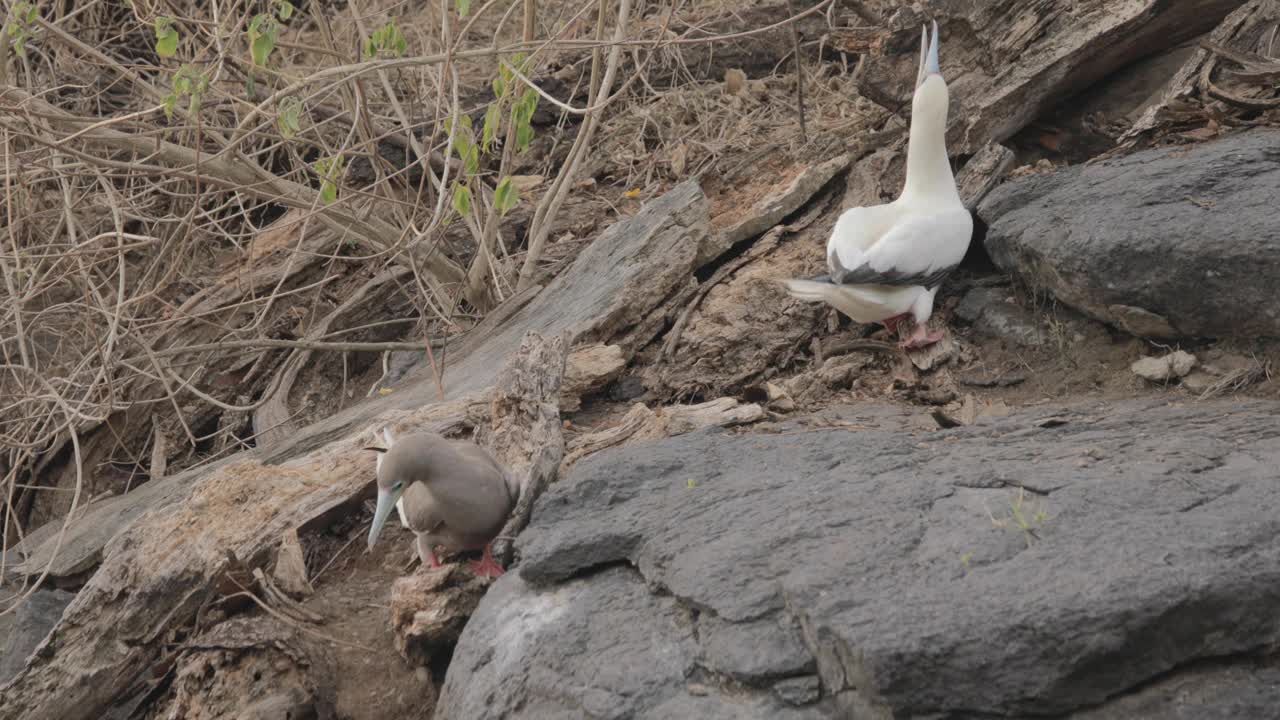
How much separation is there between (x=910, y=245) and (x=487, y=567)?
6.99ft

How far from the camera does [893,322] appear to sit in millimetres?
4590

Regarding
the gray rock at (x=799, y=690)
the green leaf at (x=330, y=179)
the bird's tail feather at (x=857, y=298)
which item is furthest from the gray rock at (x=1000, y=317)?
the green leaf at (x=330, y=179)

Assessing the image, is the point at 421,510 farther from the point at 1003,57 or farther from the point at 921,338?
the point at 1003,57

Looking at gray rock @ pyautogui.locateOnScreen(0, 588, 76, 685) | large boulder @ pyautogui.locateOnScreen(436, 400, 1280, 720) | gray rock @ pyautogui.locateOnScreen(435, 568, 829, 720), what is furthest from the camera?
gray rock @ pyautogui.locateOnScreen(0, 588, 76, 685)

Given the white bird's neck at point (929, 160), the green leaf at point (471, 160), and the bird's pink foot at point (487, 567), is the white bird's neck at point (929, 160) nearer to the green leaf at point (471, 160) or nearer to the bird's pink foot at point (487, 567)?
the green leaf at point (471, 160)

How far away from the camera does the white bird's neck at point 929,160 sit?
4.53m

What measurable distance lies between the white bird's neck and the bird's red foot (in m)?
0.51

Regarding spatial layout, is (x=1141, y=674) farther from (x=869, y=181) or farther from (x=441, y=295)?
Answer: (x=441, y=295)

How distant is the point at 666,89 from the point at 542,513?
5255 millimetres

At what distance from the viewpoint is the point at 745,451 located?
357 centimetres

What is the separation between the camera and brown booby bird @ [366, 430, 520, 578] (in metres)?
3.51

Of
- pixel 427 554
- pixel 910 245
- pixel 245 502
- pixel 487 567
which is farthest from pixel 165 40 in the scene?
pixel 910 245

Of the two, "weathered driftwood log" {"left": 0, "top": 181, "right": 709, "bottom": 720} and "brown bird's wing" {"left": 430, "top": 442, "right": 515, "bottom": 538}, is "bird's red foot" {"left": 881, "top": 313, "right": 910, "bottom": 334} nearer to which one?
"weathered driftwood log" {"left": 0, "top": 181, "right": 709, "bottom": 720}

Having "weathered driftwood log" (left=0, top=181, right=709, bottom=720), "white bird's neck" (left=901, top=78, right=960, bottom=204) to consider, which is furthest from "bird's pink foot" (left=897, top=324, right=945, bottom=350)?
"weathered driftwood log" (left=0, top=181, right=709, bottom=720)
